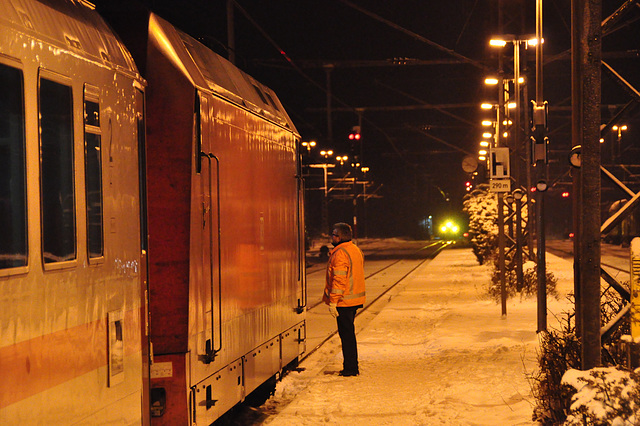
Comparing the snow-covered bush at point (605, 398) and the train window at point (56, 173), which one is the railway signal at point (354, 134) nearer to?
the snow-covered bush at point (605, 398)

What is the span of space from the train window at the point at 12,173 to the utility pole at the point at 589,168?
14.0ft

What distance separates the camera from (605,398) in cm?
568

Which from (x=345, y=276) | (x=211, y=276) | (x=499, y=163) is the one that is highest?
(x=499, y=163)

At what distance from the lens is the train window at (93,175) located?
15.3ft

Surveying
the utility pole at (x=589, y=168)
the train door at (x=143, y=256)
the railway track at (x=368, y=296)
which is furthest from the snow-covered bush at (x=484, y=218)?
the train door at (x=143, y=256)

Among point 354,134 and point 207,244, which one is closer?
point 207,244

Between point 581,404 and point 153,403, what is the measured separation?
2.97 meters

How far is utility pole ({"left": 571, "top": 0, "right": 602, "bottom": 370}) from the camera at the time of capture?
6.42 meters

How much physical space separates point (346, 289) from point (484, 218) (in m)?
22.2

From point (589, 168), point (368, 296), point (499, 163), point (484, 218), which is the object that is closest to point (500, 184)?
point (499, 163)

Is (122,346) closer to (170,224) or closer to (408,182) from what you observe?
(170,224)

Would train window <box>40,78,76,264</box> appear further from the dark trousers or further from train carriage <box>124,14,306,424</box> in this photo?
the dark trousers

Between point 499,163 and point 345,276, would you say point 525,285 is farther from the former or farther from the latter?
point 345,276

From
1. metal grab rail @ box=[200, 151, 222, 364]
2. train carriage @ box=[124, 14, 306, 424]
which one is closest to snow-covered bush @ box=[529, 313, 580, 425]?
train carriage @ box=[124, 14, 306, 424]
